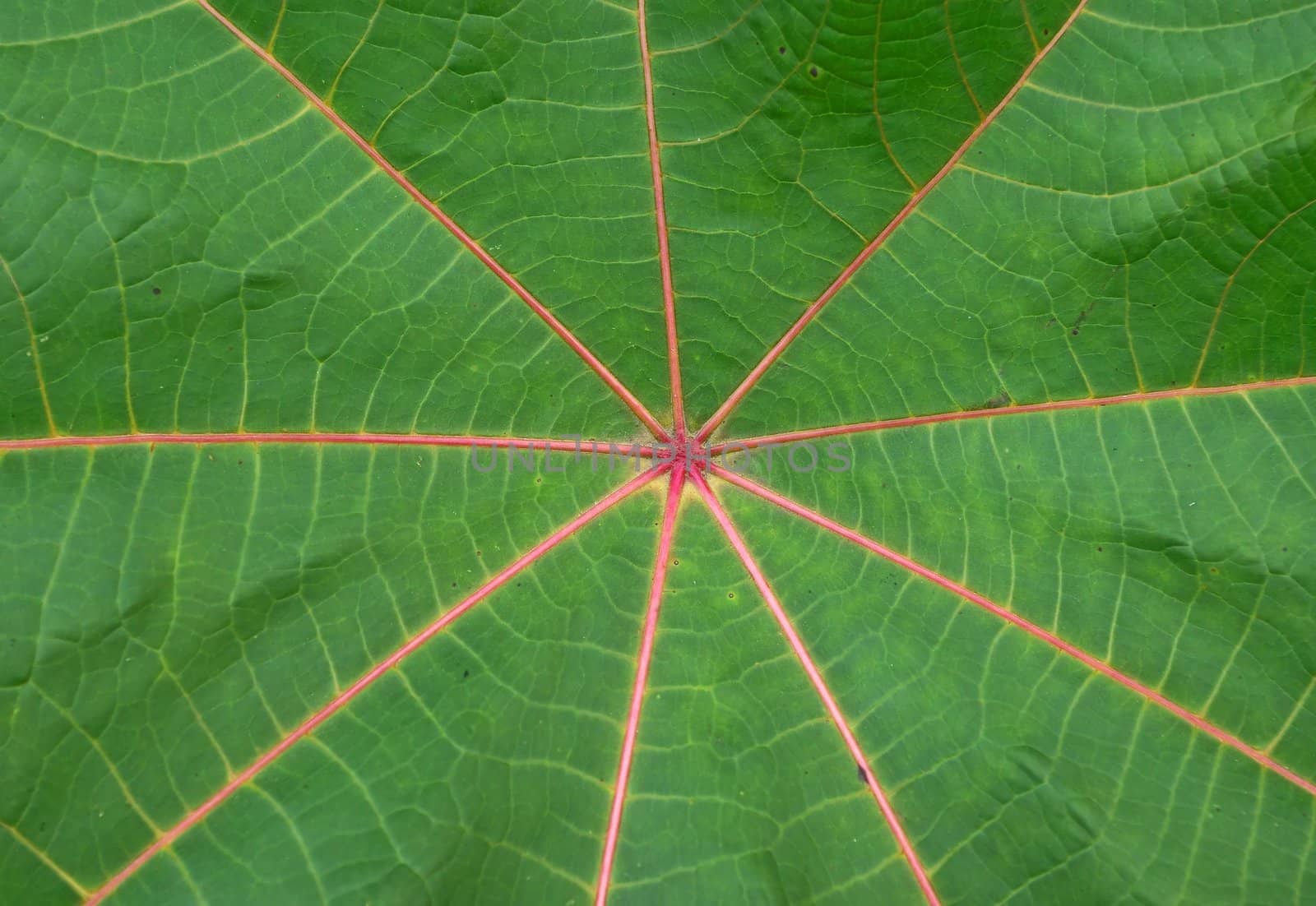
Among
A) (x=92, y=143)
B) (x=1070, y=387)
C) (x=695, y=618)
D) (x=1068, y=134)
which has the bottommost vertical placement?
(x=695, y=618)

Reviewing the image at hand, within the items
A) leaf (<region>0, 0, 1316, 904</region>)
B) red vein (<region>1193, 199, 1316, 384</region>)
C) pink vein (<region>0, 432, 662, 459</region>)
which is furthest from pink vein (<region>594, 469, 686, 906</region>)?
red vein (<region>1193, 199, 1316, 384</region>)

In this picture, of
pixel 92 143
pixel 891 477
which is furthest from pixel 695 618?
pixel 92 143

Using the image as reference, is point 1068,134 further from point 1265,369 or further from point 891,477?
point 891,477

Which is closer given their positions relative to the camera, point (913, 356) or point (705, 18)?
point (705, 18)

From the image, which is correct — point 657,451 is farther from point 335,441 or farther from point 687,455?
point 335,441

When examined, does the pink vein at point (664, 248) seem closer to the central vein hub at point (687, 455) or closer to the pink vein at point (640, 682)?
the central vein hub at point (687, 455)

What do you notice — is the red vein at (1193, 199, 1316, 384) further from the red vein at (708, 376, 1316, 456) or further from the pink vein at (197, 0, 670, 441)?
the pink vein at (197, 0, 670, 441)

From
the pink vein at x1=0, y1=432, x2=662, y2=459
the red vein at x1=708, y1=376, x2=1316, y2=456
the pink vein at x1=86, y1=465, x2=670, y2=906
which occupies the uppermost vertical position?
the red vein at x1=708, y1=376, x2=1316, y2=456

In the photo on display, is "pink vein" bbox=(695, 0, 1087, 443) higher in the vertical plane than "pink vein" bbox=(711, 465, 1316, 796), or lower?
higher
